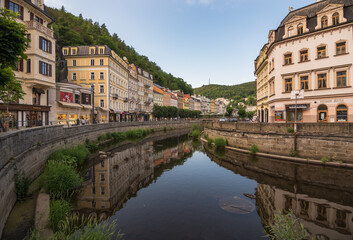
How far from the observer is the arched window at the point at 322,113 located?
75.0 feet

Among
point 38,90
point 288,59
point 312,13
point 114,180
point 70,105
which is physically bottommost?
point 114,180

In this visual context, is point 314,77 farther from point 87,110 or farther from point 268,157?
point 87,110

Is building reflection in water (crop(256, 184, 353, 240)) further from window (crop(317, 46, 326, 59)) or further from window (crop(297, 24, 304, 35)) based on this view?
window (crop(297, 24, 304, 35))

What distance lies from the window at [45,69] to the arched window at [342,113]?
→ 116 feet

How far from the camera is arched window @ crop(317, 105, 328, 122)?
22875 millimetres

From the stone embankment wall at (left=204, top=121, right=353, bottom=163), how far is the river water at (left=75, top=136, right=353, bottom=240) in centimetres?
180

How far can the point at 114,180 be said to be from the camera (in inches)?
564

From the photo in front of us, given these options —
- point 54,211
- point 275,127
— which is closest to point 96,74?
point 275,127

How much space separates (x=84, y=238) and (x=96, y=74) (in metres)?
45.0

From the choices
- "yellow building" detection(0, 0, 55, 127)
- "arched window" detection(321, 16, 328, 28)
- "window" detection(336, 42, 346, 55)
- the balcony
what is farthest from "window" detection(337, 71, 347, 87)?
the balcony

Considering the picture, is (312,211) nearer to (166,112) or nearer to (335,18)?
(335,18)

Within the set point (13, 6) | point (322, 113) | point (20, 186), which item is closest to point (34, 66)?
point (13, 6)

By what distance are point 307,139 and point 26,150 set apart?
68.8ft

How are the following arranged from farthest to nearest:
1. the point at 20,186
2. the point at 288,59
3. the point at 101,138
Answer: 1. the point at 101,138
2. the point at 288,59
3. the point at 20,186
